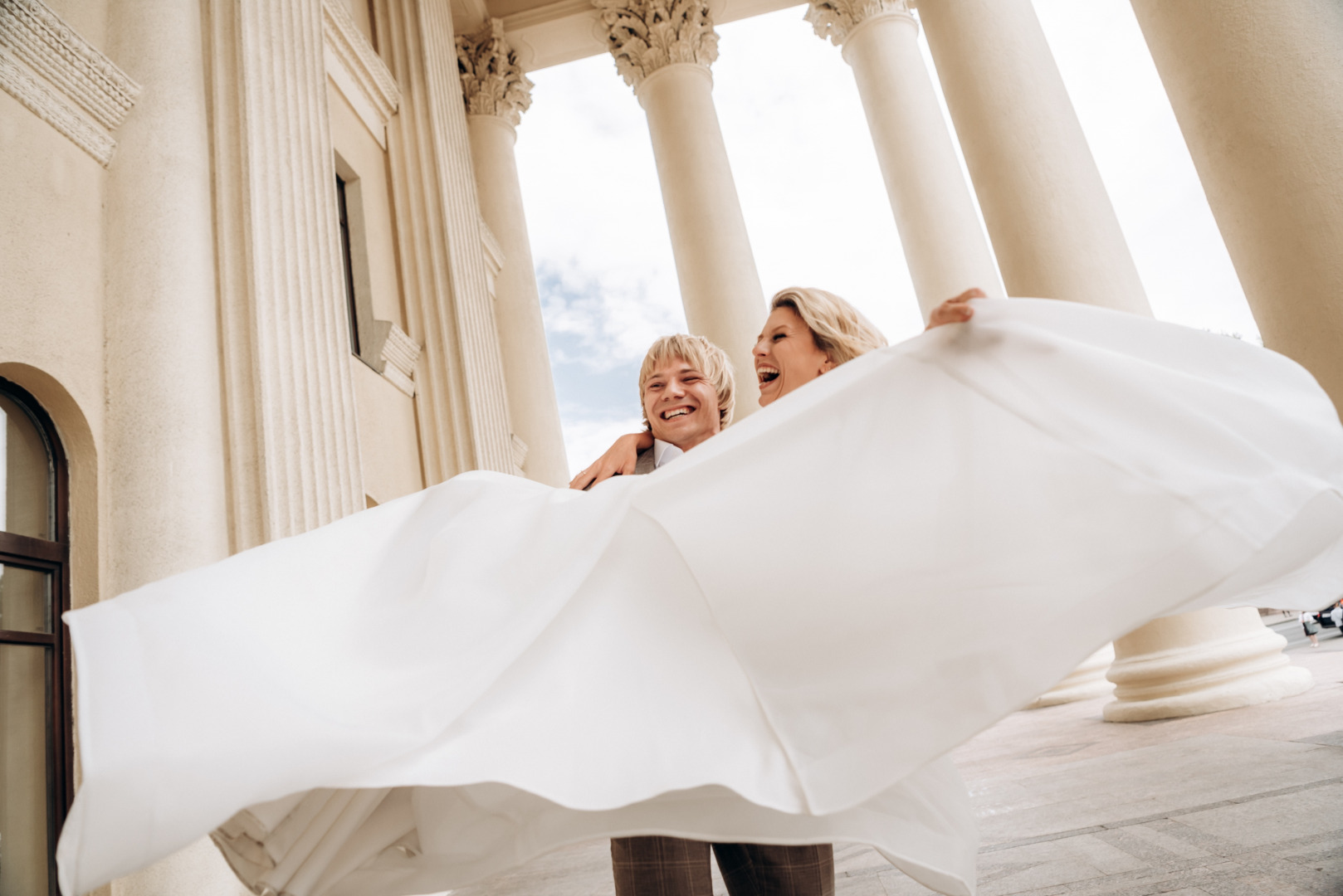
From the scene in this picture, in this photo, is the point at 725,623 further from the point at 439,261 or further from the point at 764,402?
the point at 439,261

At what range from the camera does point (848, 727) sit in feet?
6.78

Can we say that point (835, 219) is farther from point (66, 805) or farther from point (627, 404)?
point (66, 805)

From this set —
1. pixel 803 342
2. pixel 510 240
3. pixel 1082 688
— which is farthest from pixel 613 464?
pixel 510 240

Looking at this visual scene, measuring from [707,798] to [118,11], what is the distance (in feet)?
25.2

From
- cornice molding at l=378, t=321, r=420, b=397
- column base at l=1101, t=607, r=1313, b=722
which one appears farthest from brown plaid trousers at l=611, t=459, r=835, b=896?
cornice molding at l=378, t=321, r=420, b=397

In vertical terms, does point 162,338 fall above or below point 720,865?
above

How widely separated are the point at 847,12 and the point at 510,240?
9.19 metres

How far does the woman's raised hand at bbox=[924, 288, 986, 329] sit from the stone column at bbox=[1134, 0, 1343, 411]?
414 cm

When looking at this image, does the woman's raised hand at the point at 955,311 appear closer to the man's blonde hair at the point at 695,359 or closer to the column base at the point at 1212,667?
the man's blonde hair at the point at 695,359

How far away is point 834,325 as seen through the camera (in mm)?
4277

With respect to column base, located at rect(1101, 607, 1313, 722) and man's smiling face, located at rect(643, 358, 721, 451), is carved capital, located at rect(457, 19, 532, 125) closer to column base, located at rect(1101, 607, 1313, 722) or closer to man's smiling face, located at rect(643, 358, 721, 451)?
column base, located at rect(1101, 607, 1313, 722)

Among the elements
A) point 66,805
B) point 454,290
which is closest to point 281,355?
point 66,805

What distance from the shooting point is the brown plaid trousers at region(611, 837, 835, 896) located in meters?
2.71

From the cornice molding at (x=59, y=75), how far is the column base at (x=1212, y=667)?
10416 mm
